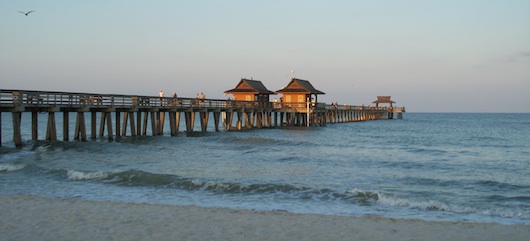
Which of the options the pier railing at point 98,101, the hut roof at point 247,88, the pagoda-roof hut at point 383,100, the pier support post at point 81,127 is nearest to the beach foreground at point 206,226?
the pier railing at point 98,101

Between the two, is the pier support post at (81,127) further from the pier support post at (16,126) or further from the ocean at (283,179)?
the pier support post at (16,126)

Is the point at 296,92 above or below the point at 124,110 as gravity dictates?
above

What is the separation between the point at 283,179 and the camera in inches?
673

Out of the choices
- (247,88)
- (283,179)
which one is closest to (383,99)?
(247,88)

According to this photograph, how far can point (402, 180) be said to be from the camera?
685 inches

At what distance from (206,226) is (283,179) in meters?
7.40

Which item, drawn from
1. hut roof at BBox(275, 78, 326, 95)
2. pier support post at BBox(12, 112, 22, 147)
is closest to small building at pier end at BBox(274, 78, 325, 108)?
hut roof at BBox(275, 78, 326, 95)

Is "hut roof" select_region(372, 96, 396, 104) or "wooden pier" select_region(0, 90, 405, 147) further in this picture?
"hut roof" select_region(372, 96, 396, 104)

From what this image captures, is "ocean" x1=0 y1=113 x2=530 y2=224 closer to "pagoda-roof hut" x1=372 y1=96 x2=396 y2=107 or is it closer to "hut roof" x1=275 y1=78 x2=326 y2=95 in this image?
"hut roof" x1=275 y1=78 x2=326 y2=95

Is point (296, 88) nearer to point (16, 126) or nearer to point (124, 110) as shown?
point (124, 110)

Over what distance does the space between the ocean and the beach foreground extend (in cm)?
131

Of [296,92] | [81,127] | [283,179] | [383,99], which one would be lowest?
[283,179]

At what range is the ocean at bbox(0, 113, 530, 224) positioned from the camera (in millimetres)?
12852

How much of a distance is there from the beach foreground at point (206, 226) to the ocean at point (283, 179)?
131 centimetres
